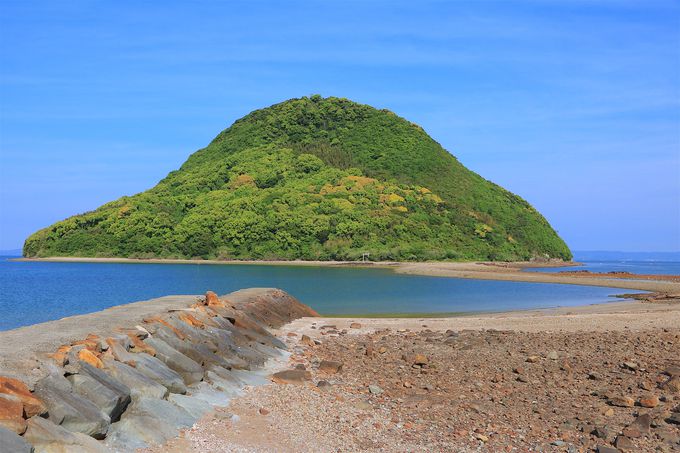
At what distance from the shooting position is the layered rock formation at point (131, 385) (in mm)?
8039

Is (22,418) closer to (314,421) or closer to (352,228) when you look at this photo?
(314,421)

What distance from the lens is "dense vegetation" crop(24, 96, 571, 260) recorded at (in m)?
106

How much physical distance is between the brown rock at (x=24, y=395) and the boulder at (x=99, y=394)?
2.97 feet

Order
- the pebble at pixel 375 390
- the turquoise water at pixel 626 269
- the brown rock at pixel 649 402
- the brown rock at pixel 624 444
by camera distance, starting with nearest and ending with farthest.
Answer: the brown rock at pixel 624 444
the brown rock at pixel 649 402
the pebble at pixel 375 390
the turquoise water at pixel 626 269

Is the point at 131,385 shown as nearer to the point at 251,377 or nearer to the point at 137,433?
the point at 137,433

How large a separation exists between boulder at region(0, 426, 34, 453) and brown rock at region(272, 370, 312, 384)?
278 inches

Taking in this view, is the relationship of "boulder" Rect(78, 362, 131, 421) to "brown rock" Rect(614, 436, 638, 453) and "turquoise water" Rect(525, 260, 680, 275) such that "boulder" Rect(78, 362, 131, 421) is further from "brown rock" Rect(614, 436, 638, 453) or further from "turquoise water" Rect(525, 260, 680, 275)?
"turquoise water" Rect(525, 260, 680, 275)

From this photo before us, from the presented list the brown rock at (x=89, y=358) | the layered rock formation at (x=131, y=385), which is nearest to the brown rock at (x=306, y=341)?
the layered rock formation at (x=131, y=385)

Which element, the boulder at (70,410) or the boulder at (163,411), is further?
the boulder at (163,411)

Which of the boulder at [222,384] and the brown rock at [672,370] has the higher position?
the brown rock at [672,370]

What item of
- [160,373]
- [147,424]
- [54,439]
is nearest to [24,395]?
[54,439]

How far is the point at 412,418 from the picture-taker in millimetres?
11711

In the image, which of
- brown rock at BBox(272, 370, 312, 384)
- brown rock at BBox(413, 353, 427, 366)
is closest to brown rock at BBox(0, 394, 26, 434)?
brown rock at BBox(272, 370, 312, 384)

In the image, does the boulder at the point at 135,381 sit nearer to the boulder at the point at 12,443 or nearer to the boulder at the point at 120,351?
the boulder at the point at 120,351
